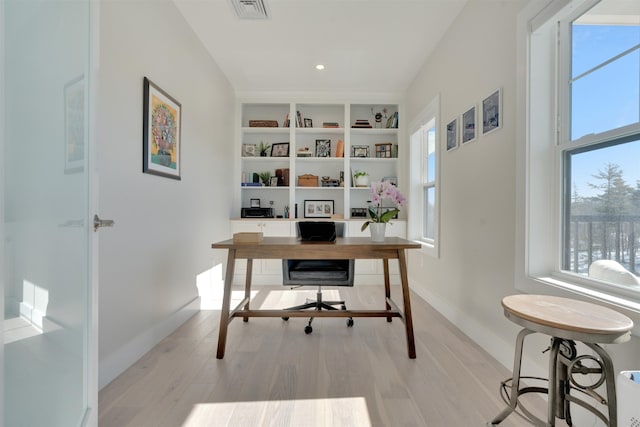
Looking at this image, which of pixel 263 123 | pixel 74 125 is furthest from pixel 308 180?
pixel 74 125

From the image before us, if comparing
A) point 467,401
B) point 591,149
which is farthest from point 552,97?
point 467,401

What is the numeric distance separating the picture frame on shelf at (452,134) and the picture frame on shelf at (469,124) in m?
0.13

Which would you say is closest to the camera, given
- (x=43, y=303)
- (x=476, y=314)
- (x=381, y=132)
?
(x=43, y=303)

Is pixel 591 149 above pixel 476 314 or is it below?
above

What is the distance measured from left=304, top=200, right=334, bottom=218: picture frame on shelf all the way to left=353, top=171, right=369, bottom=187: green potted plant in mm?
494

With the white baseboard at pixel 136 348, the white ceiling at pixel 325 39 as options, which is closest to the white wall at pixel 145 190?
the white baseboard at pixel 136 348

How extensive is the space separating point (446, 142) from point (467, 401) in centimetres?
219

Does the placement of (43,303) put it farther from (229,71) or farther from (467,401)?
(229,71)

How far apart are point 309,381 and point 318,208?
123 inches

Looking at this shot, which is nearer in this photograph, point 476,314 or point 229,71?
point 476,314

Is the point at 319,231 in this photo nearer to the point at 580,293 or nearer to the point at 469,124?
the point at 469,124

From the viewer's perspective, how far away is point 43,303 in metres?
0.98

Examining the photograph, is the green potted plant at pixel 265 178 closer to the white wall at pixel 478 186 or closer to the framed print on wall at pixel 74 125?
the white wall at pixel 478 186

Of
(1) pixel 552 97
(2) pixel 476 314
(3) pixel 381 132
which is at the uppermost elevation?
(3) pixel 381 132
